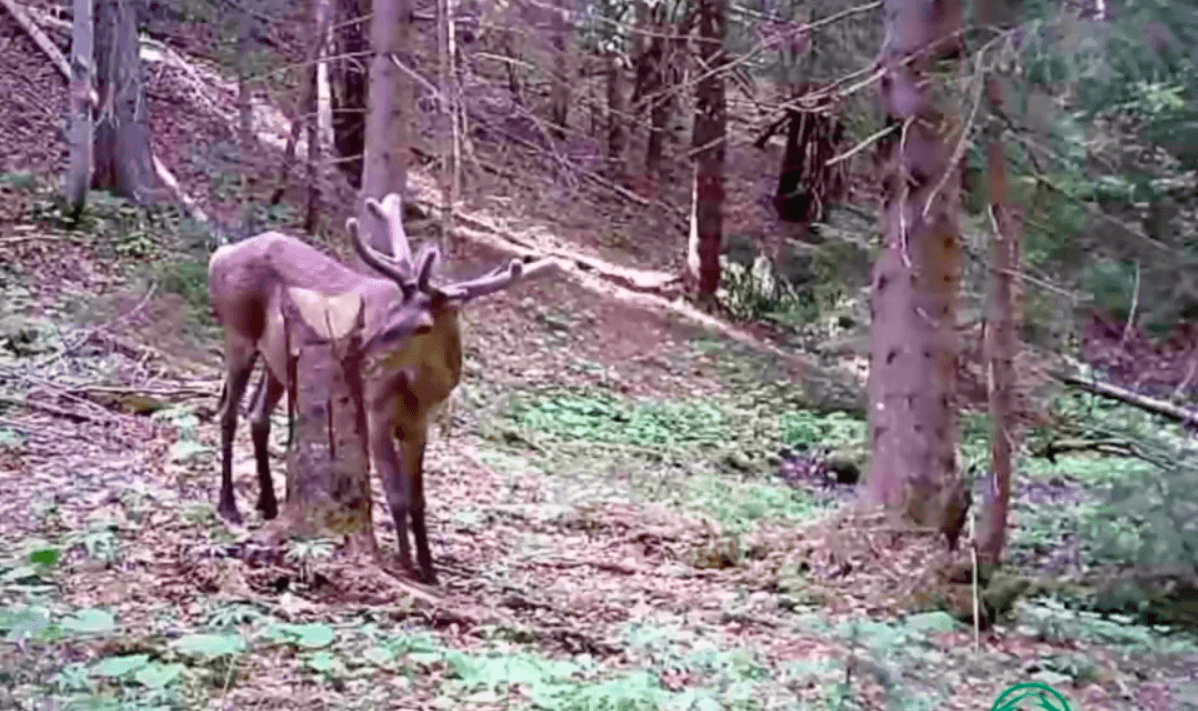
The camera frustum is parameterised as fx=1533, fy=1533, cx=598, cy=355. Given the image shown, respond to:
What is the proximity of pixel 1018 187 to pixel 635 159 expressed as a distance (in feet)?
43.2

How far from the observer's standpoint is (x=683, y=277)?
17562mm

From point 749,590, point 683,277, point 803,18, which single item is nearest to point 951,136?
point 749,590

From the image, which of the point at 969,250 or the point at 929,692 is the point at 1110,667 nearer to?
the point at 929,692

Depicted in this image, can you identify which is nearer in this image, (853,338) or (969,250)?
(969,250)

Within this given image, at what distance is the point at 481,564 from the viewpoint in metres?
6.77

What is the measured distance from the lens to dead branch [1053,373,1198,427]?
8.86 metres

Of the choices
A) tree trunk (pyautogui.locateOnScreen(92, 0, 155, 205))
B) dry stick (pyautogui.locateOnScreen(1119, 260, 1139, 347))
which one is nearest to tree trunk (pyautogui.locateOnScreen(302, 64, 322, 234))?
tree trunk (pyautogui.locateOnScreen(92, 0, 155, 205))

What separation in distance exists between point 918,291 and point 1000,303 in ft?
2.66

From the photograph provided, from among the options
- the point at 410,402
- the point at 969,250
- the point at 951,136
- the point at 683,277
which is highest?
the point at 951,136

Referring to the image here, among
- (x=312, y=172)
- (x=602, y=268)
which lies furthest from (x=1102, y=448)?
(x=602, y=268)

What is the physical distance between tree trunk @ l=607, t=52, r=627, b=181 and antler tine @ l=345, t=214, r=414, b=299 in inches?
553

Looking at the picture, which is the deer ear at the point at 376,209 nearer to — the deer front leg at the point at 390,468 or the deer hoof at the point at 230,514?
the deer front leg at the point at 390,468

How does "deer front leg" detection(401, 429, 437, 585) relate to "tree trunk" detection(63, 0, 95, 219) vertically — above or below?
below

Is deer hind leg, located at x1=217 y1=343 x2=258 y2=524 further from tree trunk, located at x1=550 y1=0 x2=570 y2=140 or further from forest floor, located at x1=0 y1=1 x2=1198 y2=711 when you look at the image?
tree trunk, located at x1=550 y1=0 x2=570 y2=140
